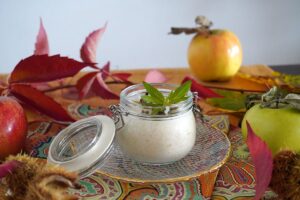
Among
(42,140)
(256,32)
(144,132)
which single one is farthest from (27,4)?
(144,132)

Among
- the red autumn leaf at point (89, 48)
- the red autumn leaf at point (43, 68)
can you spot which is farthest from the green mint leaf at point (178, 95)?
the red autumn leaf at point (89, 48)

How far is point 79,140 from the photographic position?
0.43 meters

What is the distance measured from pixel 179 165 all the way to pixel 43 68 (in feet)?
0.62

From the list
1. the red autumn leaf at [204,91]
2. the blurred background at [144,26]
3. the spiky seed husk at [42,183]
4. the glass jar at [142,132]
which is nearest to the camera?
the spiky seed husk at [42,183]

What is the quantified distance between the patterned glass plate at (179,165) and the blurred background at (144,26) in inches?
30.3

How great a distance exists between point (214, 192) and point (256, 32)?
0.92 m

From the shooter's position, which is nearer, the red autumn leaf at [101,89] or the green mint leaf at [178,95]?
the green mint leaf at [178,95]

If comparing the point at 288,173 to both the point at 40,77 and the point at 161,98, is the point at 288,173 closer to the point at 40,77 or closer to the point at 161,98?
the point at 161,98

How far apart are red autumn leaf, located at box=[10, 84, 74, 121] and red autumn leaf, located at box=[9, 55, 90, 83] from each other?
0.04 ft

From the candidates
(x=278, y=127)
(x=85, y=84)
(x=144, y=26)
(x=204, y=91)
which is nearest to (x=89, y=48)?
(x=85, y=84)

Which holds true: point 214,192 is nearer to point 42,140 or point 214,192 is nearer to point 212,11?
point 42,140

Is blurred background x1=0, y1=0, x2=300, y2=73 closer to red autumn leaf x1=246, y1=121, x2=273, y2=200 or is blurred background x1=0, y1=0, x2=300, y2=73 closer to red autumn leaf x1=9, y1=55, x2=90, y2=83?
red autumn leaf x1=9, y1=55, x2=90, y2=83

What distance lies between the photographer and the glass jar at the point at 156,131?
0.40m

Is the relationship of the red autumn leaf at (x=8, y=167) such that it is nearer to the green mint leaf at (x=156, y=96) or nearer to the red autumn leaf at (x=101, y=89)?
the green mint leaf at (x=156, y=96)
